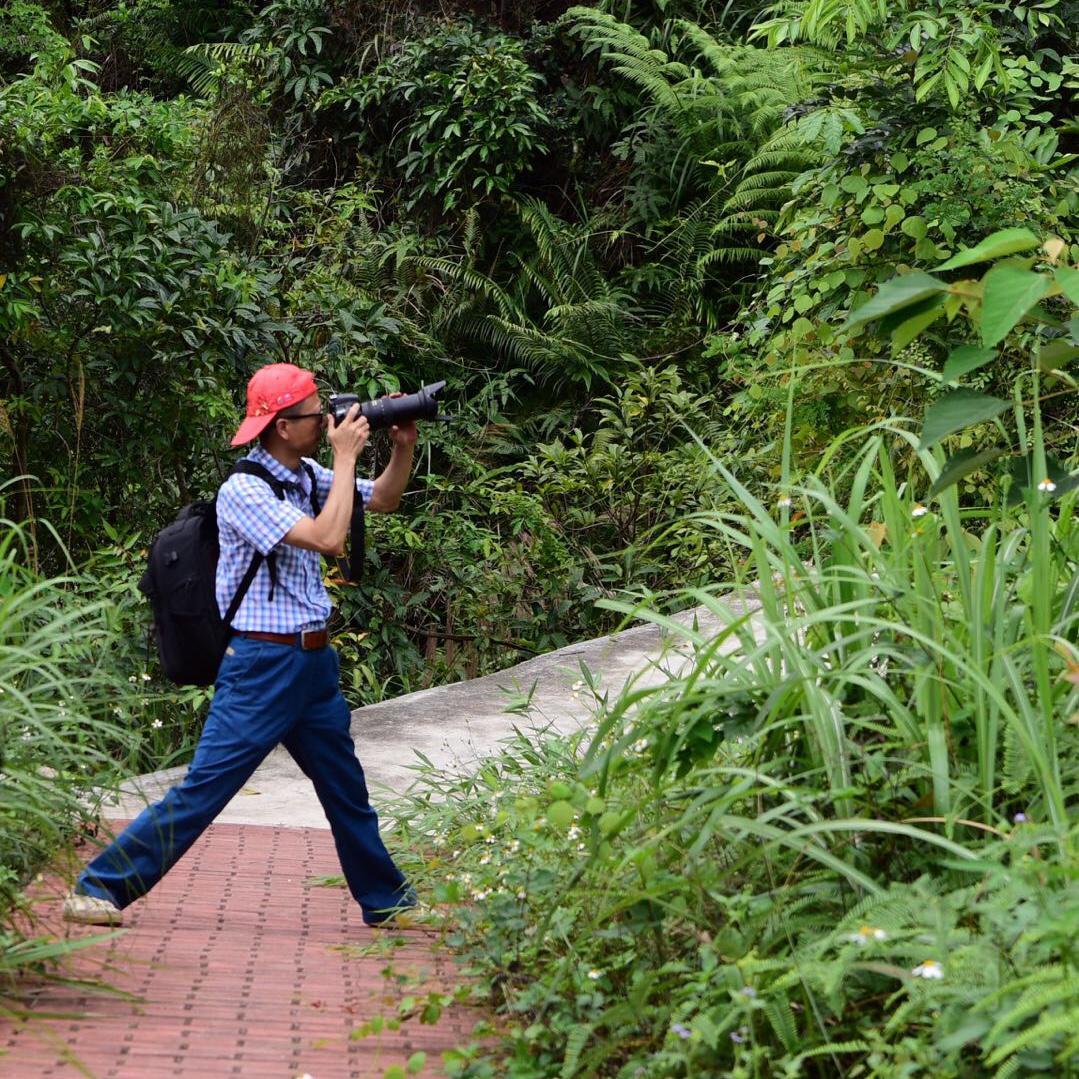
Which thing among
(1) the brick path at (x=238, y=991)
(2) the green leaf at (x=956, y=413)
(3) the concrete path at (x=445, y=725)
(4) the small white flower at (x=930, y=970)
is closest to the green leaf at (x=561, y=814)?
(1) the brick path at (x=238, y=991)

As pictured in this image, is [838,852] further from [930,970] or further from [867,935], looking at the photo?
[930,970]

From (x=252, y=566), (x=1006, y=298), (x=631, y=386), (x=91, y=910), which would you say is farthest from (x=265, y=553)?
(x=631, y=386)

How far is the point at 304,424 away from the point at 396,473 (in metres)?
0.41

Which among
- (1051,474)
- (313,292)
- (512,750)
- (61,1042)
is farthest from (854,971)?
(313,292)

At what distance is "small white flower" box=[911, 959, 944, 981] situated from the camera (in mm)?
2443

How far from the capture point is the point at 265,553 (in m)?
4.14

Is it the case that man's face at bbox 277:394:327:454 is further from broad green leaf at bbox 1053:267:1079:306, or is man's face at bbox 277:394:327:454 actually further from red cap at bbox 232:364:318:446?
broad green leaf at bbox 1053:267:1079:306

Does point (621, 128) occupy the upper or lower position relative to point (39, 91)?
lower

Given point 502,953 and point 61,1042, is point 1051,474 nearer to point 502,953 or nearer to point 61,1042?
point 502,953

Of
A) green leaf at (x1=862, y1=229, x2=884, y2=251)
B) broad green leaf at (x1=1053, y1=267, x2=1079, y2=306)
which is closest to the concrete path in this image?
green leaf at (x1=862, y1=229, x2=884, y2=251)

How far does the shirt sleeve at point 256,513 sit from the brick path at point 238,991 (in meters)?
1.02

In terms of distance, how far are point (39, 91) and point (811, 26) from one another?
355 centimetres

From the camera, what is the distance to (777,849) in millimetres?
3230

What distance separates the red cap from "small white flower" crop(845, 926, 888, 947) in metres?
2.29
